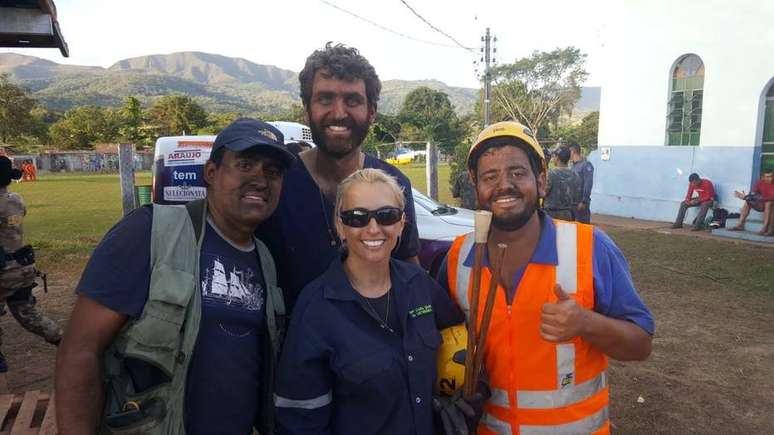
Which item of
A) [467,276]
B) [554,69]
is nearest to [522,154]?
[467,276]

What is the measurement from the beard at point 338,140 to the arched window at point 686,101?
13883 mm

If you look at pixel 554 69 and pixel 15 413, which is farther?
pixel 554 69

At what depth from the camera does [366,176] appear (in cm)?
193

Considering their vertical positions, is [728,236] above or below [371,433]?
below

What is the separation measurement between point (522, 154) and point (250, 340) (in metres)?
1.21

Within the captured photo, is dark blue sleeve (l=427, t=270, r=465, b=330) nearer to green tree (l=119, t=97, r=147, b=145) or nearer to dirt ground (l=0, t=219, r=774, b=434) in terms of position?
dirt ground (l=0, t=219, r=774, b=434)

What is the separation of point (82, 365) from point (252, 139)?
3.02 feet

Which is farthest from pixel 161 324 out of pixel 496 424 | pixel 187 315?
pixel 496 424

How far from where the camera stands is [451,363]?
1867 mm

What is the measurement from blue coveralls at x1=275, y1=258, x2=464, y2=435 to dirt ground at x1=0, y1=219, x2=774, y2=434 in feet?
9.20

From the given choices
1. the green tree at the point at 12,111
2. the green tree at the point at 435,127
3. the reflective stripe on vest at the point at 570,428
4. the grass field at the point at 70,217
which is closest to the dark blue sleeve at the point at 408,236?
the reflective stripe on vest at the point at 570,428

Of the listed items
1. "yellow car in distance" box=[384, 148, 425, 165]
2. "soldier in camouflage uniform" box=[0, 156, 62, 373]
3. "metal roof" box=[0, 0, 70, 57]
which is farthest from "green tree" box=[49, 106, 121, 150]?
"metal roof" box=[0, 0, 70, 57]

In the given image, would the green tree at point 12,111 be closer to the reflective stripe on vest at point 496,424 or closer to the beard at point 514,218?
the beard at point 514,218

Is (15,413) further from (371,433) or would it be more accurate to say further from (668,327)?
(668,327)
